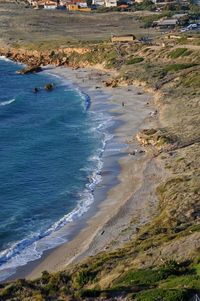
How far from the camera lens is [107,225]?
33.6 m

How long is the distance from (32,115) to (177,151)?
80.3 feet

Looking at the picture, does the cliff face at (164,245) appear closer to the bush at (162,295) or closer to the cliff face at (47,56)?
the bush at (162,295)

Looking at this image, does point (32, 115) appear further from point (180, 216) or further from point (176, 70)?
point (180, 216)

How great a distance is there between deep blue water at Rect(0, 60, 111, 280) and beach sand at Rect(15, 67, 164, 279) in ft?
Answer: 3.86

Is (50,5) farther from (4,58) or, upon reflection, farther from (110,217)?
(110,217)

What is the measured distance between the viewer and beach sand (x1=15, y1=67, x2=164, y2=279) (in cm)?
3012

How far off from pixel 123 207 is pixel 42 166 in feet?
36.5

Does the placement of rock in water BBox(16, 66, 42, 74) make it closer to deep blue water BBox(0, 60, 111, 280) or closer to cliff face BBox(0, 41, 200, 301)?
deep blue water BBox(0, 60, 111, 280)

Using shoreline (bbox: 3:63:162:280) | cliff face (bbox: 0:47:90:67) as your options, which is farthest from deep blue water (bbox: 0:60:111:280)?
cliff face (bbox: 0:47:90:67)

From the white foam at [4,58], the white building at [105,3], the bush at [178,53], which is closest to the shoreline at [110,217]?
the bush at [178,53]

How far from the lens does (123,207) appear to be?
118 feet

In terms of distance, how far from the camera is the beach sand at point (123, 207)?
30.1 meters

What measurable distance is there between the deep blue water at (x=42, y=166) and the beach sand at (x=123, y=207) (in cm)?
118

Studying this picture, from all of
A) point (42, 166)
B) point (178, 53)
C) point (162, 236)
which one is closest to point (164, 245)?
point (162, 236)
